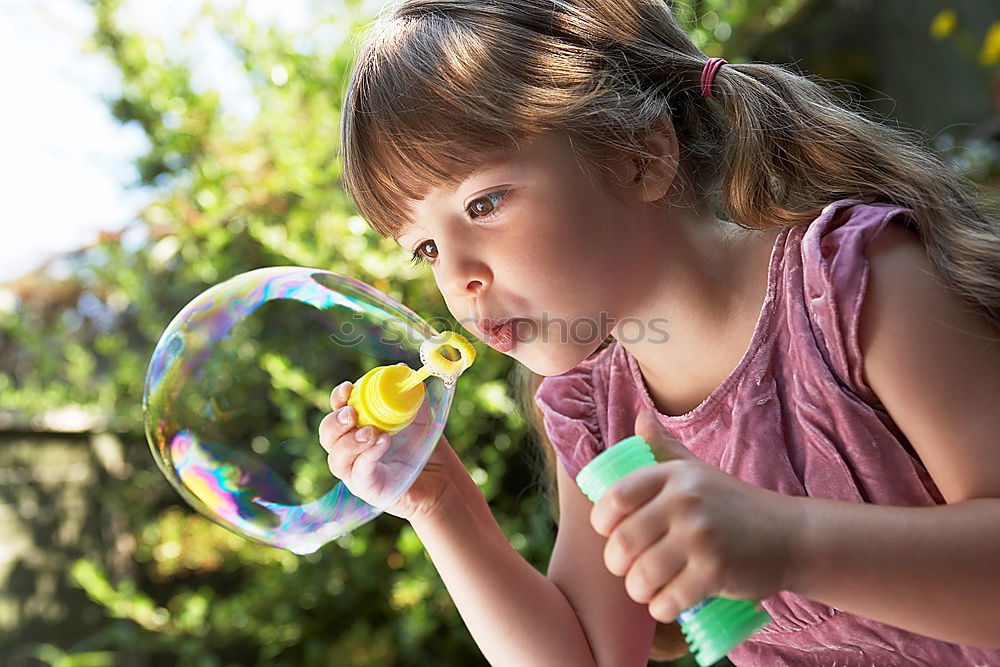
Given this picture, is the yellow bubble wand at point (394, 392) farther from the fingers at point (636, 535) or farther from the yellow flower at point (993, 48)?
the yellow flower at point (993, 48)

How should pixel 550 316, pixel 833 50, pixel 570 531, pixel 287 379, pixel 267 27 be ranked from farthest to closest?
pixel 833 50 < pixel 267 27 < pixel 287 379 < pixel 570 531 < pixel 550 316

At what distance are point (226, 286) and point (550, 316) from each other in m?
0.42

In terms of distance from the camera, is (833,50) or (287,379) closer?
(287,379)

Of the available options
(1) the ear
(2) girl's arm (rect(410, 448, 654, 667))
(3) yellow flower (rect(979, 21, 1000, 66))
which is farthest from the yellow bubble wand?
(3) yellow flower (rect(979, 21, 1000, 66))

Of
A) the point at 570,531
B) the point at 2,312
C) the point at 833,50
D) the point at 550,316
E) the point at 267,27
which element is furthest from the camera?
the point at 833,50

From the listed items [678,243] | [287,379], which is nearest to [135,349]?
[287,379]

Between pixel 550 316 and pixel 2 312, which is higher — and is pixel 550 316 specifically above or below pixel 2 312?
above

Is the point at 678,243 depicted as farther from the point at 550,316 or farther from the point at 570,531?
the point at 570,531

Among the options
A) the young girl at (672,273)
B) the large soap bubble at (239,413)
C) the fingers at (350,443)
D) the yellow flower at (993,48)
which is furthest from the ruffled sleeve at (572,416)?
the yellow flower at (993,48)

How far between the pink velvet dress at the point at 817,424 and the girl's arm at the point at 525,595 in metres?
0.15

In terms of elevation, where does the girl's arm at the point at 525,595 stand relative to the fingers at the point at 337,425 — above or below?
below

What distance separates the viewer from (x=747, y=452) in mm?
953

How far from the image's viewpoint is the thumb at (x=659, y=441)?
652mm

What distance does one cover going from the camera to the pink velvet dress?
2.77 ft
